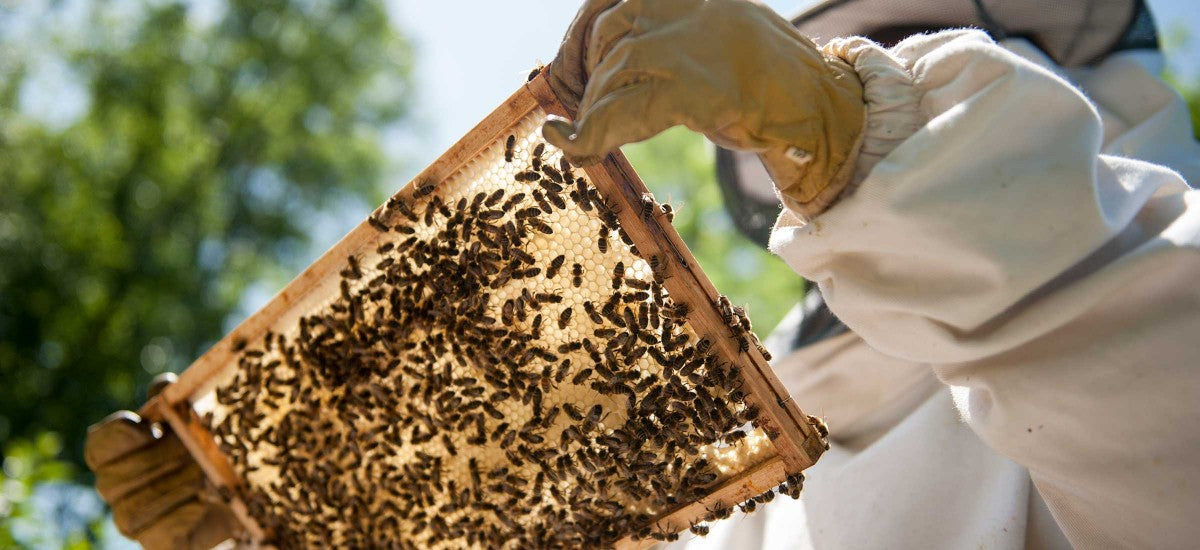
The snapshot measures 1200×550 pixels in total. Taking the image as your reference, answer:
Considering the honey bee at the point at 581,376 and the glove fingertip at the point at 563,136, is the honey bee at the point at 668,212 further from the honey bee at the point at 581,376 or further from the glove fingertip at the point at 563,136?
the honey bee at the point at 581,376

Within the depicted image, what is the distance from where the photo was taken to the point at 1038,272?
70.3 inches

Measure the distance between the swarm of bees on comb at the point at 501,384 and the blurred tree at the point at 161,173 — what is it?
1302 centimetres

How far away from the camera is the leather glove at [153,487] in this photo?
3422 millimetres

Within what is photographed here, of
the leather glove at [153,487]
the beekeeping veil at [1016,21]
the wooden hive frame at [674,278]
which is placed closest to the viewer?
the wooden hive frame at [674,278]

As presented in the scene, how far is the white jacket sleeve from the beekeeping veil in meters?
1.45

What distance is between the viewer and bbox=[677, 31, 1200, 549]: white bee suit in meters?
1.78

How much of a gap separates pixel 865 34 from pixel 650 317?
2106mm

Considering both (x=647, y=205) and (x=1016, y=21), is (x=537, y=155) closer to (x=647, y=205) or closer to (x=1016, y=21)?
(x=647, y=205)

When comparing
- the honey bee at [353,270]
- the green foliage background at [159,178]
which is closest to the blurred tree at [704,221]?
the green foliage background at [159,178]

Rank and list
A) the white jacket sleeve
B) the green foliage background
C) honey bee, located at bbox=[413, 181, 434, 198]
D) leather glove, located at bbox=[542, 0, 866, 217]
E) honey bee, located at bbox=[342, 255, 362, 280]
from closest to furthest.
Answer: the white jacket sleeve < leather glove, located at bbox=[542, 0, 866, 217] < honey bee, located at bbox=[413, 181, 434, 198] < honey bee, located at bbox=[342, 255, 362, 280] < the green foliage background

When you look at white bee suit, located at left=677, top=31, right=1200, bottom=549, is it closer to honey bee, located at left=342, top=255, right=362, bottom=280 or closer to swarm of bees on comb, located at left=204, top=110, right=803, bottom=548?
swarm of bees on comb, located at left=204, top=110, right=803, bottom=548

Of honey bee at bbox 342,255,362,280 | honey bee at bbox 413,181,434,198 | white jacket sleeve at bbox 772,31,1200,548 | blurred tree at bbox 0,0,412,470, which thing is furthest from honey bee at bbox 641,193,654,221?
blurred tree at bbox 0,0,412,470

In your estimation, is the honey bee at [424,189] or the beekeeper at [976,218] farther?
the honey bee at [424,189]

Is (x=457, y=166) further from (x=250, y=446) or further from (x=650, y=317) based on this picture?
(x=250, y=446)
